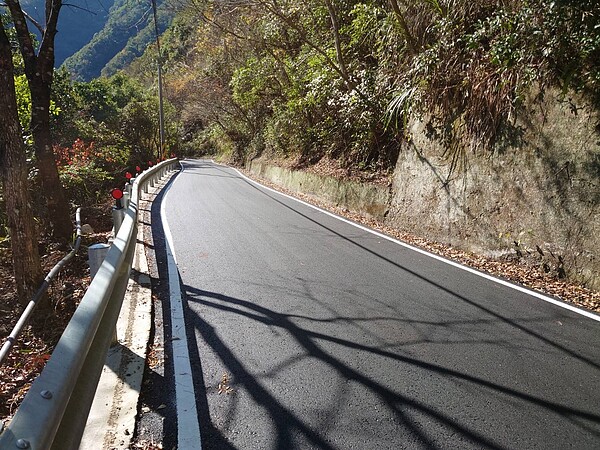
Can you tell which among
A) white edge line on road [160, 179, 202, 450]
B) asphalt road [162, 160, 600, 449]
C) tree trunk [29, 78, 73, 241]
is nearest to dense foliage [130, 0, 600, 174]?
asphalt road [162, 160, 600, 449]

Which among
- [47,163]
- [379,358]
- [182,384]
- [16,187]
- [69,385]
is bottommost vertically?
[182,384]

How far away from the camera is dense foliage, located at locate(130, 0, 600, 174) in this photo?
6035 mm

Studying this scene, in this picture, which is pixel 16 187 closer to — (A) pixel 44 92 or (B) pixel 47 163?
(B) pixel 47 163

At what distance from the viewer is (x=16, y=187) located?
542 centimetres

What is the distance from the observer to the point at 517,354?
3781 millimetres

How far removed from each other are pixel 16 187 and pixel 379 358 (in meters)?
4.96

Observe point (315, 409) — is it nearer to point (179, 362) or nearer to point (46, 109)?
point (179, 362)

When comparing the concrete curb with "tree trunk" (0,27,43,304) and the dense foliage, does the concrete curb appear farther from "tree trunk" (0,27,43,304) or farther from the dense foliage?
the dense foliage

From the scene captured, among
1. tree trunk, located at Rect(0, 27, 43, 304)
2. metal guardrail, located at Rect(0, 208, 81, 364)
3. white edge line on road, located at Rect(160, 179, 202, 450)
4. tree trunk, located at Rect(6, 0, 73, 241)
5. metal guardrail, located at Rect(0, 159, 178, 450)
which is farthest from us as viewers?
tree trunk, located at Rect(6, 0, 73, 241)

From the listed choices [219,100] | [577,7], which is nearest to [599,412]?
[577,7]

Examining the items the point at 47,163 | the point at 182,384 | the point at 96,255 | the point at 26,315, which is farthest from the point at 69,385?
the point at 47,163

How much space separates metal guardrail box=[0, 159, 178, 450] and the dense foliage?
20.6 ft

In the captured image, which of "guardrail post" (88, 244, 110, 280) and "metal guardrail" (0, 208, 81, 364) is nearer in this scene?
"metal guardrail" (0, 208, 81, 364)

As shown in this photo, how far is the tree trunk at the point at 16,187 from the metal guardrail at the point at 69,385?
10.5ft
